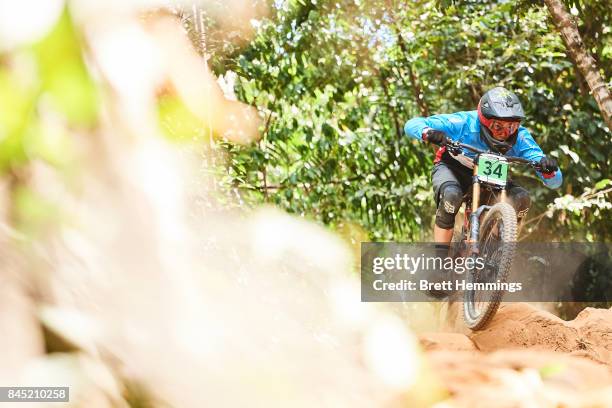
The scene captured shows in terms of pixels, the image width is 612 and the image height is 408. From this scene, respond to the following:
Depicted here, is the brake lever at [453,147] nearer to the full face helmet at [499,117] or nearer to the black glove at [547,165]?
the full face helmet at [499,117]

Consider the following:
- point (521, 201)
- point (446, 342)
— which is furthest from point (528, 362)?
point (521, 201)

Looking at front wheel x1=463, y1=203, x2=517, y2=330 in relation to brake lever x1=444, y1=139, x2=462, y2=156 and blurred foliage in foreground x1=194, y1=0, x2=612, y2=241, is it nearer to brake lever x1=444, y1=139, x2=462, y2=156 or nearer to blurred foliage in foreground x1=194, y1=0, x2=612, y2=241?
brake lever x1=444, y1=139, x2=462, y2=156

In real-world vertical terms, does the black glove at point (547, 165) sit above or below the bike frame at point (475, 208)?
above

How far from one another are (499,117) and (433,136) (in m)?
0.46

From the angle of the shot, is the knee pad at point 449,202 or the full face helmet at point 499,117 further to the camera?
the knee pad at point 449,202

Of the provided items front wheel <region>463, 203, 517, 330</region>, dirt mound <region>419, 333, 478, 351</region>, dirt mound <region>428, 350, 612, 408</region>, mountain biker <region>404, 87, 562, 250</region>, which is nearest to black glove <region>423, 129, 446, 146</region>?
mountain biker <region>404, 87, 562, 250</region>

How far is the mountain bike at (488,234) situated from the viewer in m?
4.25

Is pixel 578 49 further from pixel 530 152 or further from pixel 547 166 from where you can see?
pixel 547 166

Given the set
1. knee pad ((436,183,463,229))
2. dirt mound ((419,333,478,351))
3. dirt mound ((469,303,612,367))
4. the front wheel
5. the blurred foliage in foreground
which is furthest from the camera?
the blurred foliage in foreground

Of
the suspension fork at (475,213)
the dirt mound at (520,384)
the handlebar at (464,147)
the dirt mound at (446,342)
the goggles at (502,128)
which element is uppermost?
the goggles at (502,128)

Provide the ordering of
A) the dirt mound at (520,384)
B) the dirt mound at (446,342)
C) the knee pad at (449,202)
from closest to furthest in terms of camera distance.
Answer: the dirt mound at (520,384) → the dirt mound at (446,342) → the knee pad at (449,202)

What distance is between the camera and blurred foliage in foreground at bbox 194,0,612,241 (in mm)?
7590

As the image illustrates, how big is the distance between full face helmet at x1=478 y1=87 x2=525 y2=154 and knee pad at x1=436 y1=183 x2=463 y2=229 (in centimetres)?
39

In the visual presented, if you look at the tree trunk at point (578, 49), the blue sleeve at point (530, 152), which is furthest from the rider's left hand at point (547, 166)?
the tree trunk at point (578, 49)
